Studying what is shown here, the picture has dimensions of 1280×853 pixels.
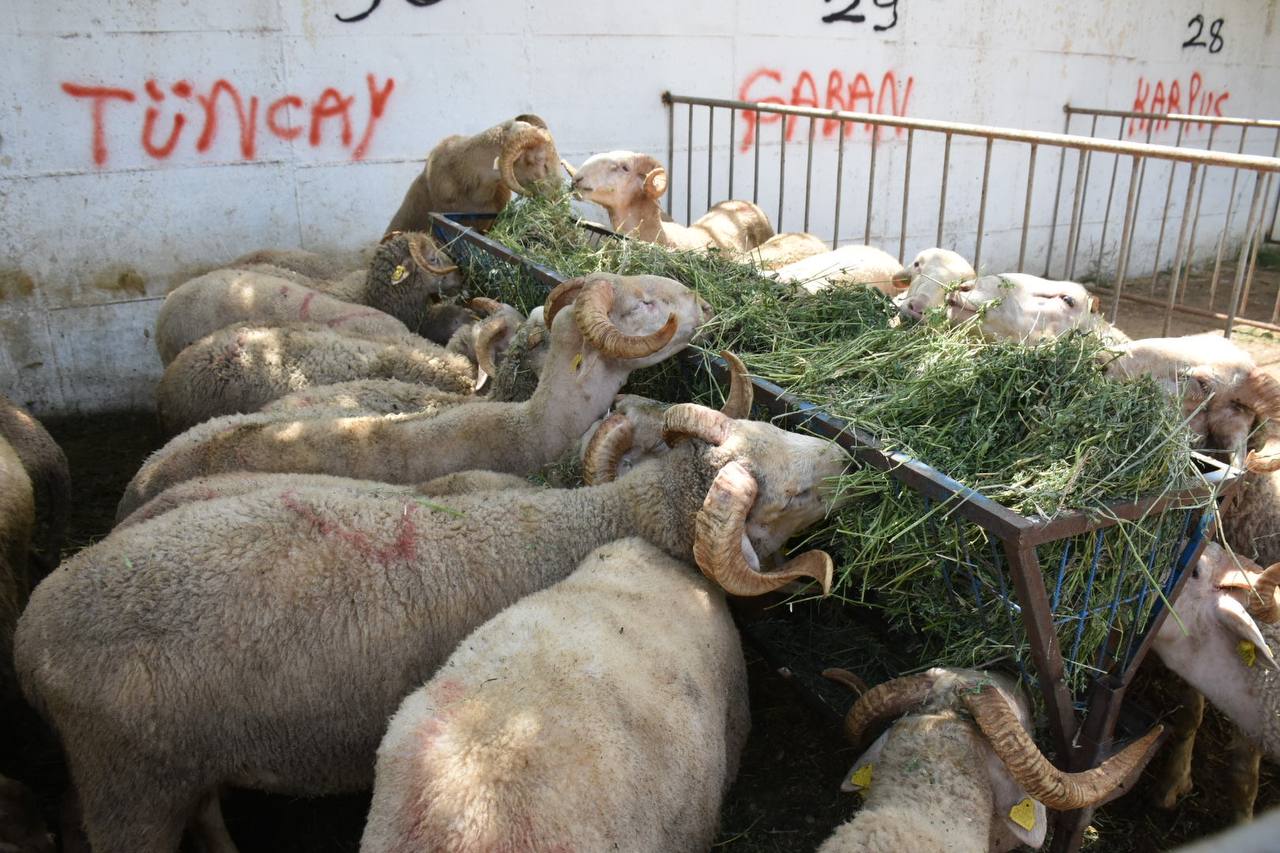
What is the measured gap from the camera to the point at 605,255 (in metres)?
5.00

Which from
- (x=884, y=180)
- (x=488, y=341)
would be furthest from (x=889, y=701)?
(x=884, y=180)

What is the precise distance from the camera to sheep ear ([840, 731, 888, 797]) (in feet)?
8.82

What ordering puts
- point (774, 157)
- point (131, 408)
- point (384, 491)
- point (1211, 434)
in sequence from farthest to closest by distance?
point (774, 157) < point (131, 408) < point (1211, 434) < point (384, 491)

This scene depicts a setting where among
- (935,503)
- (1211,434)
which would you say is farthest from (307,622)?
(1211,434)

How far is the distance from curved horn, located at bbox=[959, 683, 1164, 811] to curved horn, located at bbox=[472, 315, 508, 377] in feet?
9.13

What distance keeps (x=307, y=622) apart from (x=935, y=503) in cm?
176

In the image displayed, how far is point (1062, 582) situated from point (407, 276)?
430cm

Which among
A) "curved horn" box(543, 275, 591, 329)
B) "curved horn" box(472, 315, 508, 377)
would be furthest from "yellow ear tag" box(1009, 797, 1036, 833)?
"curved horn" box(472, 315, 508, 377)

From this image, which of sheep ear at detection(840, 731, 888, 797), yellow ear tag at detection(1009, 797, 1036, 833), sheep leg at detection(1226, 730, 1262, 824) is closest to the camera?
yellow ear tag at detection(1009, 797, 1036, 833)

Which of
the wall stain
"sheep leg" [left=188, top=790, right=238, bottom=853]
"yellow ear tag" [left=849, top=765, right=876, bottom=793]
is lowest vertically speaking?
"sheep leg" [left=188, top=790, right=238, bottom=853]

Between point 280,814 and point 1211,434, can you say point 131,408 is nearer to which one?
point 280,814

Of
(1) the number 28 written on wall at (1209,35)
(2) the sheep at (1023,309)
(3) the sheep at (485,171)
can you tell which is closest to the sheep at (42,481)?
(3) the sheep at (485,171)

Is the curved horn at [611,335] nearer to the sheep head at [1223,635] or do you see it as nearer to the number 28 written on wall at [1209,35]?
the sheep head at [1223,635]

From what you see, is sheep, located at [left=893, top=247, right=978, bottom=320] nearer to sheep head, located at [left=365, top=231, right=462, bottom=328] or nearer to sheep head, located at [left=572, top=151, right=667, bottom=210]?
sheep head, located at [left=572, top=151, right=667, bottom=210]
